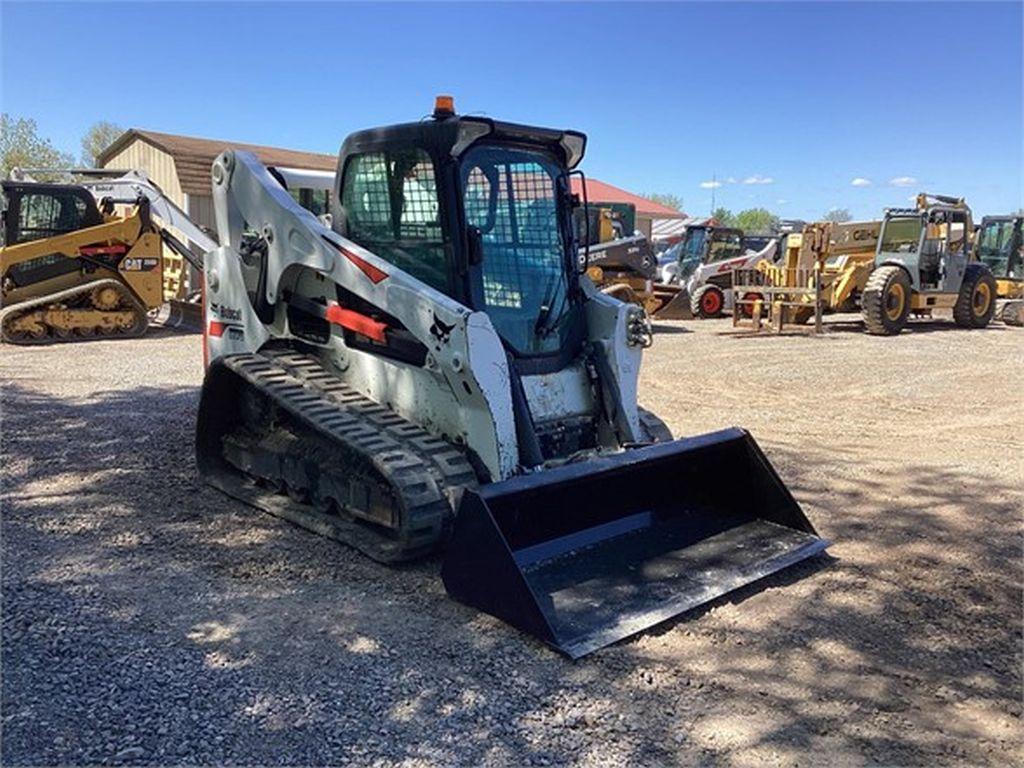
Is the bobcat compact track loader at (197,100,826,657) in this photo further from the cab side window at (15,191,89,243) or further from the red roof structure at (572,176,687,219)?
the red roof structure at (572,176,687,219)

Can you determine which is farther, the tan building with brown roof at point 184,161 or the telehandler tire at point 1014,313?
the tan building with brown roof at point 184,161

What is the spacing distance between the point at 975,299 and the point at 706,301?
517cm

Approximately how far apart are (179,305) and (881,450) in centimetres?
1213

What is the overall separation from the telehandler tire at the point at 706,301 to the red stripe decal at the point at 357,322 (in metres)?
14.7

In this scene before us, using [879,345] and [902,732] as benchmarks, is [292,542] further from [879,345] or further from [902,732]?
[879,345]

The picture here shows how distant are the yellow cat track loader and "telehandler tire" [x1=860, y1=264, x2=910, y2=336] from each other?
11995 mm

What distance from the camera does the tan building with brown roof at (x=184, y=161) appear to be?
23.6m

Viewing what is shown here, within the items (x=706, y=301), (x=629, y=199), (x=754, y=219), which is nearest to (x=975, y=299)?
(x=706, y=301)

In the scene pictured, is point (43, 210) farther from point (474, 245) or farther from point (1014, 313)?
point (1014, 313)

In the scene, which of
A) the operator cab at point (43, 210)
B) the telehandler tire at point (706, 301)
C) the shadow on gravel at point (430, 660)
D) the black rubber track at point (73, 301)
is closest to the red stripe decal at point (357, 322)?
the shadow on gravel at point (430, 660)

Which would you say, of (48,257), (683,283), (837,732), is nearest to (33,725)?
(837,732)

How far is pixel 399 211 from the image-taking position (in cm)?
507

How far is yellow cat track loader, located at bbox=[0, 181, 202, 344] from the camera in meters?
12.9

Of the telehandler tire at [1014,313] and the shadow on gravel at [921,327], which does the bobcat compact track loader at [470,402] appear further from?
the telehandler tire at [1014,313]
